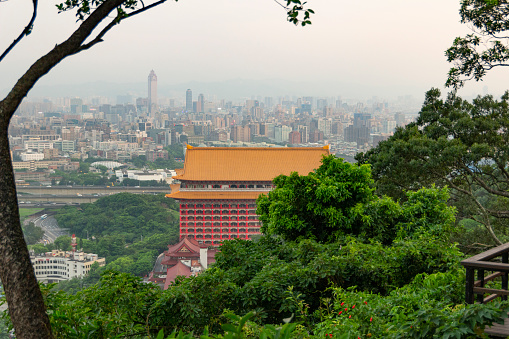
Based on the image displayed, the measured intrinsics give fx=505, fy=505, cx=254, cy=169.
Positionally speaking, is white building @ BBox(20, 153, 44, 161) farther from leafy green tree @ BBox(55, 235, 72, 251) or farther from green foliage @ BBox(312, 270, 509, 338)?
green foliage @ BBox(312, 270, 509, 338)

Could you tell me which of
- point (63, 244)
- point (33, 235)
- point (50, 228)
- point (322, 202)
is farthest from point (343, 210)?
point (50, 228)

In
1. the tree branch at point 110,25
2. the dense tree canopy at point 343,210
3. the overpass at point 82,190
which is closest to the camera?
the tree branch at point 110,25

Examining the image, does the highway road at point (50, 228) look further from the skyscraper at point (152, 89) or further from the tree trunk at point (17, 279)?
the skyscraper at point (152, 89)

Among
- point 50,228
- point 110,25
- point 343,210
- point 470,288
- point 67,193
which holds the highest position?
point 110,25

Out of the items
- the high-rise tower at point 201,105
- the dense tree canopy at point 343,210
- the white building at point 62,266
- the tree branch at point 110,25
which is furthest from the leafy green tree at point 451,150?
the high-rise tower at point 201,105

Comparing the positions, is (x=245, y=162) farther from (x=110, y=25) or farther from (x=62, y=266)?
(x=110, y=25)

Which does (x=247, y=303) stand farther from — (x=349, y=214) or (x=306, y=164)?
(x=306, y=164)

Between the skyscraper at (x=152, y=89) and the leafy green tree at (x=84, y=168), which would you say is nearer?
the leafy green tree at (x=84, y=168)

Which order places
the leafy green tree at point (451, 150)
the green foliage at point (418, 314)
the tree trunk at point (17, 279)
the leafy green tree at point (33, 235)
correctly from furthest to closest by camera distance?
the leafy green tree at point (33, 235) < the leafy green tree at point (451, 150) < the tree trunk at point (17, 279) < the green foliage at point (418, 314)

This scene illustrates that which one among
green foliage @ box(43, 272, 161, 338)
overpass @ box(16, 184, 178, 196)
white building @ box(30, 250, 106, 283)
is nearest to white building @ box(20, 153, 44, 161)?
overpass @ box(16, 184, 178, 196)
